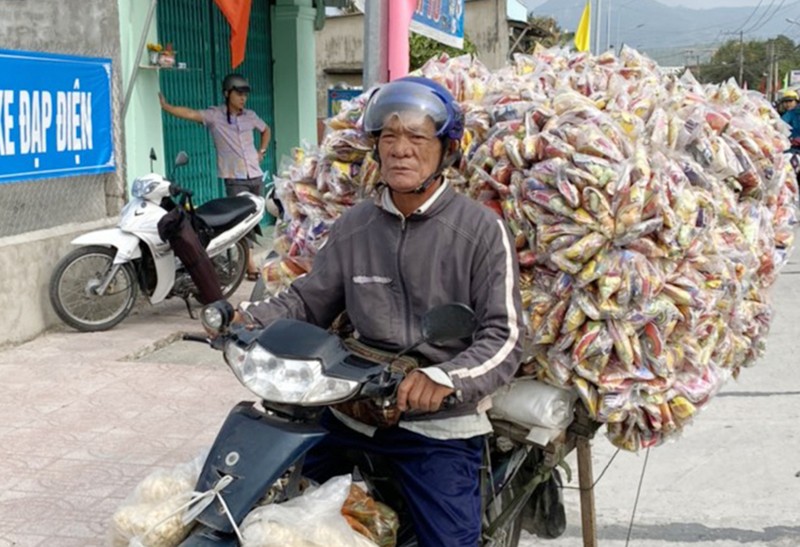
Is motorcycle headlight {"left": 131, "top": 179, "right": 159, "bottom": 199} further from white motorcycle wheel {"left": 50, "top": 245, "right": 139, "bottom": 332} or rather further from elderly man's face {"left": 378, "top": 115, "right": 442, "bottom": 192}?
elderly man's face {"left": 378, "top": 115, "right": 442, "bottom": 192}

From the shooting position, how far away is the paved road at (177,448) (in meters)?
4.08

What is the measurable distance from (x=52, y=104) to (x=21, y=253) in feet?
3.58

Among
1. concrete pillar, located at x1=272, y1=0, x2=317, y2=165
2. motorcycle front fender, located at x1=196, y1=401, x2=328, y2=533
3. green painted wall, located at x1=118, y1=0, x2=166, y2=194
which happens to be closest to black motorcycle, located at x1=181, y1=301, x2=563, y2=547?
motorcycle front fender, located at x1=196, y1=401, x2=328, y2=533

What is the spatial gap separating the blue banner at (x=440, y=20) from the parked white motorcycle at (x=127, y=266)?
247cm

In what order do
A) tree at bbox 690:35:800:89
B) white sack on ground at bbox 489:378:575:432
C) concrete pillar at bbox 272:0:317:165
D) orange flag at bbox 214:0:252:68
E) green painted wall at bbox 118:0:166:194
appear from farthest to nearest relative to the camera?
tree at bbox 690:35:800:89
concrete pillar at bbox 272:0:317:165
orange flag at bbox 214:0:252:68
green painted wall at bbox 118:0:166:194
white sack on ground at bbox 489:378:575:432

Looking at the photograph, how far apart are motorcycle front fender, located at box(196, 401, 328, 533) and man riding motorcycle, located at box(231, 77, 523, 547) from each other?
1.23 ft

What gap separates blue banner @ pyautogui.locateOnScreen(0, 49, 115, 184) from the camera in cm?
651

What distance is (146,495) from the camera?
232 centimetres

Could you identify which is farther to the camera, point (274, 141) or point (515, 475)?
point (274, 141)

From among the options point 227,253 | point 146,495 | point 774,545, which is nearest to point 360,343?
point 146,495

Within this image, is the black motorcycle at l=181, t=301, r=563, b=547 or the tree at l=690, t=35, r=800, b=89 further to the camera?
the tree at l=690, t=35, r=800, b=89

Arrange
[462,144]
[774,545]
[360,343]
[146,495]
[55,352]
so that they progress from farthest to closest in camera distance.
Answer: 1. [55,352]
2. [774,545]
3. [462,144]
4. [360,343]
5. [146,495]

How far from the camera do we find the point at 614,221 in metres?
2.64

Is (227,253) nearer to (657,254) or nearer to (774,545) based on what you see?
(774,545)
